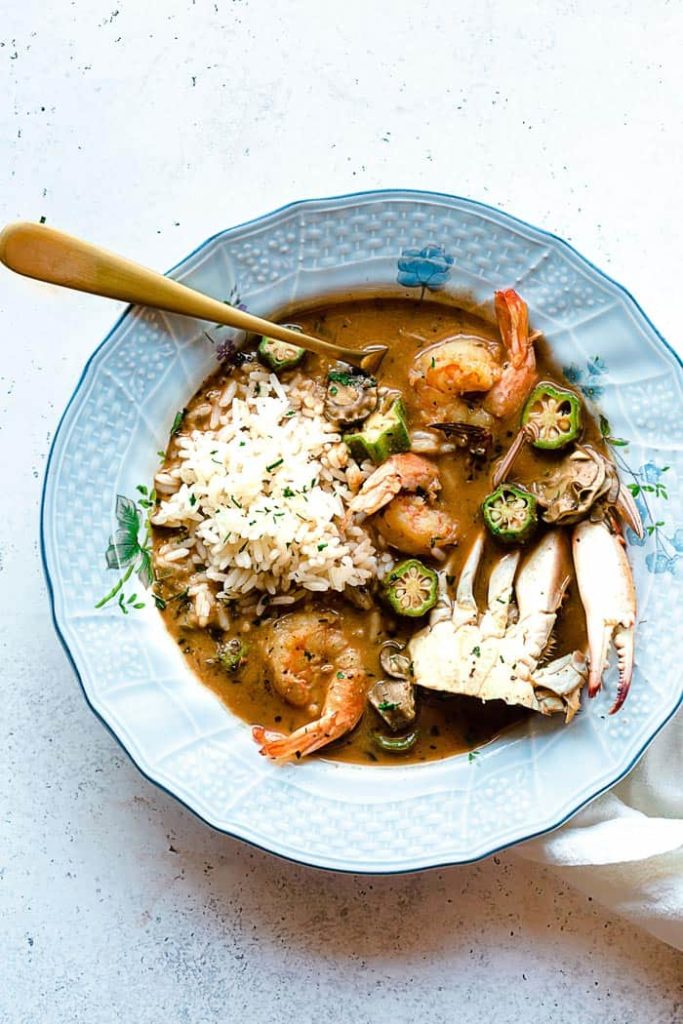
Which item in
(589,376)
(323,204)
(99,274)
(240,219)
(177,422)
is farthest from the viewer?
(240,219)

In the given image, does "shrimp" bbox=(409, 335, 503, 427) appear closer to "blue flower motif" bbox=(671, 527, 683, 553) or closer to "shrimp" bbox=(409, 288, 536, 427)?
"shrimp" bbox=(409, 288, 536, 427)

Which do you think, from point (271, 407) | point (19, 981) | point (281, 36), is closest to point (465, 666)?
point (271, 407)

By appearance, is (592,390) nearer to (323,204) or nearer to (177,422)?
(323,204)

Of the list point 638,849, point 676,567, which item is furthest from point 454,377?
point 638,849

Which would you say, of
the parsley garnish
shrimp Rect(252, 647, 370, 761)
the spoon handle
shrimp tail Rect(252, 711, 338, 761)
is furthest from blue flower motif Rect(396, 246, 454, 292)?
shrimp tail Rect(252, 711, 338, 761)

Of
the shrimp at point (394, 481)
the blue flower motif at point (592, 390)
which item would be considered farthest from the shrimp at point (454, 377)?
the blue flower motif at point (592, 390)

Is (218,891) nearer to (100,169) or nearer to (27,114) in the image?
(100,169)
